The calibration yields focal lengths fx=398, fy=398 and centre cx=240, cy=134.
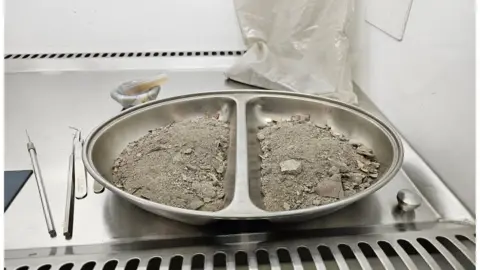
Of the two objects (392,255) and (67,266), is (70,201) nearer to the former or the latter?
(67,266)

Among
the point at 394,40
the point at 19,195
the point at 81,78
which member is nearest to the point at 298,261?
the point at 19,195

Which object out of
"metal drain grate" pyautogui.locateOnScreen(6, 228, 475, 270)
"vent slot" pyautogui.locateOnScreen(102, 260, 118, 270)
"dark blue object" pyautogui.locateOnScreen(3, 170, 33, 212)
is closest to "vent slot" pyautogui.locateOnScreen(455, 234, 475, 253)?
"metal drain grate" pyautogui.locateOnScreen(6, 228, 475, 270)

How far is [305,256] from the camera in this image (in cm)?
47

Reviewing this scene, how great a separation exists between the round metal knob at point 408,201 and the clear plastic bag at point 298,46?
1.31 feet

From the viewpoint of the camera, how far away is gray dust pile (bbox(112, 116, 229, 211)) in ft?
1.75

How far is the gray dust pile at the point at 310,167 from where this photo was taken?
534mm

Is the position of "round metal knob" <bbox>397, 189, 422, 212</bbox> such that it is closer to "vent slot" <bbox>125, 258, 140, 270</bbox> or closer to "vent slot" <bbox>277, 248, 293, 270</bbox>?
"vent slot" <bbox>277, 248, 293, 270</bbox>

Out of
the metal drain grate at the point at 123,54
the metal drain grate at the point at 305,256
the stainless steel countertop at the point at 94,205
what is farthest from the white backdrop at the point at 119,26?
the metal drain grate at the point at 305,256

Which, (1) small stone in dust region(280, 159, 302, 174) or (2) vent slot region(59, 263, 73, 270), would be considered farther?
(1) small stone in dust region(280, 159, 302, 174)

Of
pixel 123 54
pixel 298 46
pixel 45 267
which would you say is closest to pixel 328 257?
pixel 45 267

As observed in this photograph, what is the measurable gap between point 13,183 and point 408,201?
593 mm

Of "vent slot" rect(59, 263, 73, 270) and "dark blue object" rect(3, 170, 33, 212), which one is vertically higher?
"vent slot" rect(59, 263, 73, 270)

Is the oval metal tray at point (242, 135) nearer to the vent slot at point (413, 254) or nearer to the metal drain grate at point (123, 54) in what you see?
the vent slot at point (413, 254)

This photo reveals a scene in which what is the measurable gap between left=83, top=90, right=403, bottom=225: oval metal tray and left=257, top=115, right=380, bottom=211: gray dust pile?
18 millimetres
